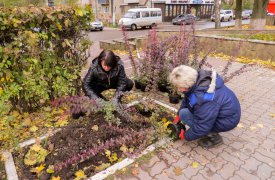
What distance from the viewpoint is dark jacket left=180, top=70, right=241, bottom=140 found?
263 cm

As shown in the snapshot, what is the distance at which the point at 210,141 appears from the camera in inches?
126

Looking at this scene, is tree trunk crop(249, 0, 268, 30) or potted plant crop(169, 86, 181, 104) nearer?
potted plant crop(169, 86, 181, 104)

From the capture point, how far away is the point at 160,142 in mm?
3195

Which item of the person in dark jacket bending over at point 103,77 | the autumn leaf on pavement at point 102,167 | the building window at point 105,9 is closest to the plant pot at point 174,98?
the person in dark jacket bending over at point 103,77

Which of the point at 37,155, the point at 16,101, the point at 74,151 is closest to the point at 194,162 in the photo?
the point at 74,151

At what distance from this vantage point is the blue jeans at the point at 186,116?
3.06m

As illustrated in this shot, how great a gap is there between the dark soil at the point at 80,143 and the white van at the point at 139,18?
73.0 feet

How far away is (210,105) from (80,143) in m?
1.82

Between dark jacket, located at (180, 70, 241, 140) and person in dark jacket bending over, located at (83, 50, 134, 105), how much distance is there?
50.1 inches

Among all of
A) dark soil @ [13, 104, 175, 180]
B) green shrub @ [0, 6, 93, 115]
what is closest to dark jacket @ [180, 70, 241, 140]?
dark soil @ [13, 104, 175, 180]

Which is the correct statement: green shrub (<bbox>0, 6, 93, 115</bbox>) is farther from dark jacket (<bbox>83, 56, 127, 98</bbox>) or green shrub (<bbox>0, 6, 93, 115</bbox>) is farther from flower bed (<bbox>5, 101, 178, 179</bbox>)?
flower bed (<bbox>5, 101, 178, 179</bbox>)

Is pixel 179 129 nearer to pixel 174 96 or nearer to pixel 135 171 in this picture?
pixel 135 171

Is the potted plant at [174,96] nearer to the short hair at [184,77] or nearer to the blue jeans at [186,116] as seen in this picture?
the blue jeans at [186,116]

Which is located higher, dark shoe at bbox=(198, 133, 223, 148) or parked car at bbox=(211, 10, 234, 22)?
parked car at bbox=(211, 10, 234, 22)
